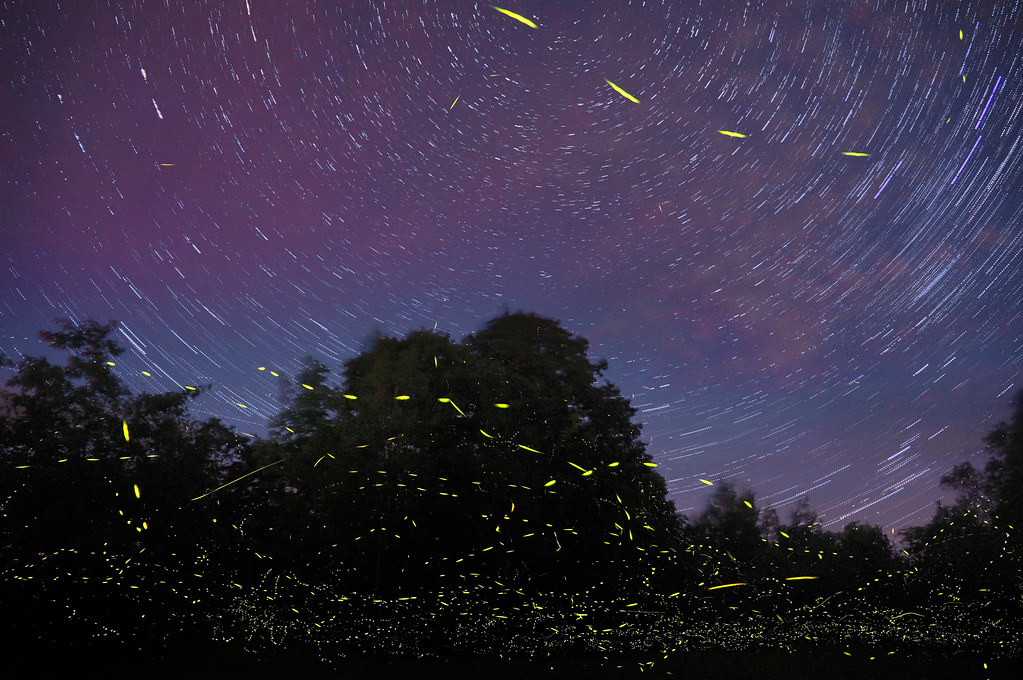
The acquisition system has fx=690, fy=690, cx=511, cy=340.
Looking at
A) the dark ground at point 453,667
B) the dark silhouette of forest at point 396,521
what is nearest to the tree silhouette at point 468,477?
the dark silhouette of forest at point 396,521

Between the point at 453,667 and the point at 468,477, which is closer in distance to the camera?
the point at 453,667

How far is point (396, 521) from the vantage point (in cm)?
1705

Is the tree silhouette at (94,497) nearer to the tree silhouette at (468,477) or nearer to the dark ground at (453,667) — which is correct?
the dark ground at (453,667)

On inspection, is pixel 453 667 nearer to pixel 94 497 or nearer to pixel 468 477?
pixel 468 477

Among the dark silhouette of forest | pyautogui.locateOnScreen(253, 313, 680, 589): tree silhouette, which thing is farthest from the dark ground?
pyautogui.locateOnScreen(253, 313, 680, 589): tree silhouette

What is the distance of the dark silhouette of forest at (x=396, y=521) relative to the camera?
12867 millimetres

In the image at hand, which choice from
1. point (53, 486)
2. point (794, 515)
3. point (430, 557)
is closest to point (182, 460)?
point (53, 486)

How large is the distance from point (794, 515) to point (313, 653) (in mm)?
46909

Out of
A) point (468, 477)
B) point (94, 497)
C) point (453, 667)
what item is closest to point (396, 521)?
point (468, 477)

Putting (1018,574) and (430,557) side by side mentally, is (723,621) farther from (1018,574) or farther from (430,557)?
(430,557)

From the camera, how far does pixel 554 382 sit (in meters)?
20.7

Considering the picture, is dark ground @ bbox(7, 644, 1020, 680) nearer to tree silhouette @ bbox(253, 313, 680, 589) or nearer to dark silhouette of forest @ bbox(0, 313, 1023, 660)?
dark silhouette of forest @ bbox(0, 313, 1023, 660)

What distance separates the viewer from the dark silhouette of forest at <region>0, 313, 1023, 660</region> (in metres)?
12.9

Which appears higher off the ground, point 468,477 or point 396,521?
point 468,477
